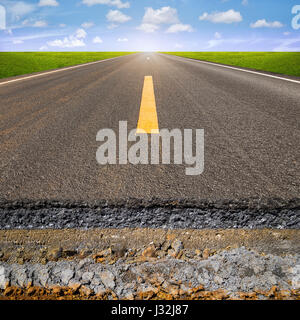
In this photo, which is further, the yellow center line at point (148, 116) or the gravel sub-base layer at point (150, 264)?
the yellow center line at point (148, 116)

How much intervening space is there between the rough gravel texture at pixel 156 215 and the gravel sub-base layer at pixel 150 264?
0.05 metres

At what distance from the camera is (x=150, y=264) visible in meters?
0.95

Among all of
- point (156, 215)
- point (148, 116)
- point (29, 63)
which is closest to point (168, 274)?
point (156, 215)

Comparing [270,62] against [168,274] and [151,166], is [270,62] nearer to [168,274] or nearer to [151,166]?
[151,166]

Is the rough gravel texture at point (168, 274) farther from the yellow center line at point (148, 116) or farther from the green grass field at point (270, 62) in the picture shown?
the green grass field at point (270, 62)

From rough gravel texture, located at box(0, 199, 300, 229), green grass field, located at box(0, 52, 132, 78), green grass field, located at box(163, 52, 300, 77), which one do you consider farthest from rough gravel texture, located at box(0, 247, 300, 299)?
green grass field, located at box(0, 52, 132, 78)

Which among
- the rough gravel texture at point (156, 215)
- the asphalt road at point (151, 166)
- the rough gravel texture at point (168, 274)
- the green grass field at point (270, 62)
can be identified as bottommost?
the rough gravel texture at point (168, 274)

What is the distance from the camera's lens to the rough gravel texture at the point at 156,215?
1.15m

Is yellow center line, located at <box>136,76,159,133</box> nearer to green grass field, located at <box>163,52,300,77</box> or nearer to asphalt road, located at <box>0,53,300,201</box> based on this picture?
asphalt road, located at <box>0,53,300,201</box>

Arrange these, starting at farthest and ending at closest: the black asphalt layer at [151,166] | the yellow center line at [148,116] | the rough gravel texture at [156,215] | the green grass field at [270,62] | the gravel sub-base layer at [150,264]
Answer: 1. the green grass field at [270,62]
2. the yellow center line at [148,116]
3. the black asphalt layer at [151,166]
4. the rough gravel texture at [156,215]
5. the gravel sub-base layer at [150,264]

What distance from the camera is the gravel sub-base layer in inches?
33.2

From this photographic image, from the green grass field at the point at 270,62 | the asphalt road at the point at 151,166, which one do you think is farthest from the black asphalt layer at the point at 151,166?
the green grass field at the point at 270,62

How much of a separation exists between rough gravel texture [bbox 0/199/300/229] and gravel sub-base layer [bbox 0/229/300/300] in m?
0.05
